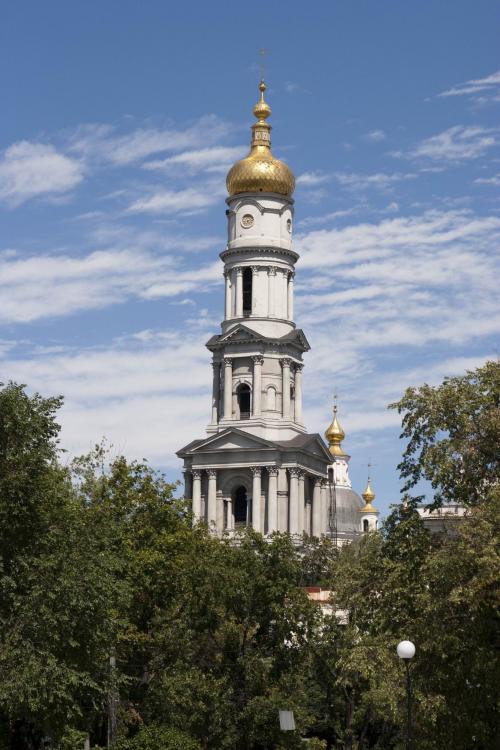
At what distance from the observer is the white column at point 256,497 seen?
110 metres

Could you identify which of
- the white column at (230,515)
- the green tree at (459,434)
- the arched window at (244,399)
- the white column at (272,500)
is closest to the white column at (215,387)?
the arched window at (244,399)

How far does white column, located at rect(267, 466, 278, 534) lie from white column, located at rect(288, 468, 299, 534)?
1.02 meters

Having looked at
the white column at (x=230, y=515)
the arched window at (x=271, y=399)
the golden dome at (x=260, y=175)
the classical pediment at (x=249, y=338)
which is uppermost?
the golden dome at (x=260, y=175)

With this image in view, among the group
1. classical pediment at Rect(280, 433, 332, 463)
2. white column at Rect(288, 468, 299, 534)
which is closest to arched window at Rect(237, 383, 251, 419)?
classical pediment at Rect(280, 433, 332, 463)

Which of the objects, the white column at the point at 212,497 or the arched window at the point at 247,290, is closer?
the white column at the point at 212,497

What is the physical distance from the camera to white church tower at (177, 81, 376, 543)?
366ft

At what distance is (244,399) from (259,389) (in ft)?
7.78

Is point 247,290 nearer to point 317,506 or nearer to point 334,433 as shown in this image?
point 317,506

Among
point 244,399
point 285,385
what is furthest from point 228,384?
point 285,385

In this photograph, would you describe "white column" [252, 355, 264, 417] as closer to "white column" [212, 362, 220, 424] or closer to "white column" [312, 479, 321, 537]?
"white column" [212, 362, 220, 424]

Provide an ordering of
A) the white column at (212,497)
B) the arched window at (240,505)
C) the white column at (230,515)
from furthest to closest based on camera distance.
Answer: the arched window at (240,505), the white column at (230,515), the white column at (212,497)

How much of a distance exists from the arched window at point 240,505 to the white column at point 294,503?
4.06 metres

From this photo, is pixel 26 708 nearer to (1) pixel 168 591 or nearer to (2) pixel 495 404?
(2) pixel 495 404

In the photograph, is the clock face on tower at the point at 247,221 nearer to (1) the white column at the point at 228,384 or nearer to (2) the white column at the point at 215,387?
(1) the white column at the point at 228,384
